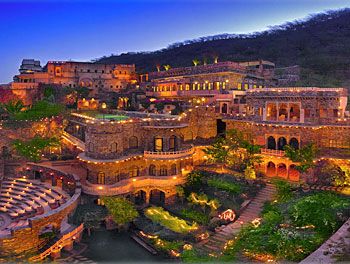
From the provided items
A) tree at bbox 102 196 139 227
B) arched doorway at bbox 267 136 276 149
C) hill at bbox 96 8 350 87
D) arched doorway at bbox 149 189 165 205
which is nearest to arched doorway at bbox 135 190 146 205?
arched doorway at bbox 149 189 165 205

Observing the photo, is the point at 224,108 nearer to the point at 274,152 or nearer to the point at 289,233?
the point at 274,152

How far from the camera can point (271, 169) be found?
125 feet

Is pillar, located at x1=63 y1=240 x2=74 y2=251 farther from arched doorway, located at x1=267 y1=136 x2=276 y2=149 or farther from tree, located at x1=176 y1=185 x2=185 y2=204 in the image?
arched doorway, located at x1=267 y1=136 x2=276 y2=149

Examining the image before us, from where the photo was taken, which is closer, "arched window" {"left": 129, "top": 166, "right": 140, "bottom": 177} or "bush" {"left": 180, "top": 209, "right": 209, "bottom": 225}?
"bush" {"left": 180, "top": 209, "right": 209, "bottom": 225}

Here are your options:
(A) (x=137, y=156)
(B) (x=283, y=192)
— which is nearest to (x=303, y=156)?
(B) (x=283, y=192)

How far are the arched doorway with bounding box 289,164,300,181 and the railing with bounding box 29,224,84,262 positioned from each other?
70.6ft

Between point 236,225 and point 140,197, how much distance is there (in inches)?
503

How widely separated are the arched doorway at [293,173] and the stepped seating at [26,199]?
22850 mm

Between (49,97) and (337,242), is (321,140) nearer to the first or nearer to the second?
(337,242)

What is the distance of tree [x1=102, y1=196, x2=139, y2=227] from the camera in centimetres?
3073

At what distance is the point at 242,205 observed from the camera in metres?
31.1

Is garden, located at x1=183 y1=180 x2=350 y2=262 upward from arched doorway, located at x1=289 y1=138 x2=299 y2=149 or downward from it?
downward

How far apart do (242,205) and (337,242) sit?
490 inches

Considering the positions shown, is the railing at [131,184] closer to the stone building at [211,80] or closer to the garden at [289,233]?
the garden at [289,233]
